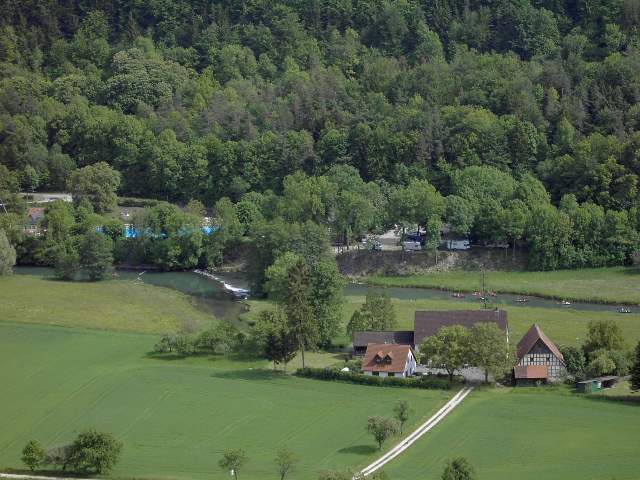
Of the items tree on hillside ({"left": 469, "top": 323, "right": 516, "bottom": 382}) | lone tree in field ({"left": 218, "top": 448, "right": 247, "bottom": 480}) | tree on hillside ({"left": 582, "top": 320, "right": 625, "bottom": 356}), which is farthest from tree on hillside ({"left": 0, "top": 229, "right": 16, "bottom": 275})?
lone tree in field ({"left": 218, "top": 448, "right": 247, "bottom": 480})

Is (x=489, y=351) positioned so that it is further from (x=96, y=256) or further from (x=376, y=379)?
(x=96, y=256)

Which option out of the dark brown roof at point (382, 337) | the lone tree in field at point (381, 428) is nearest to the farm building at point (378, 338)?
the dark brown roof at point (382, 337)

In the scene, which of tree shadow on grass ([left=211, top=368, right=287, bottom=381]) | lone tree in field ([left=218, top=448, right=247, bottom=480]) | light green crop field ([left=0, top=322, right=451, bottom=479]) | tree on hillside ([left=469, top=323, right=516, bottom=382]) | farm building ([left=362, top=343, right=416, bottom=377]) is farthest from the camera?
tree shadow on grass ([left=211, top=368, right=287, bottom=381])

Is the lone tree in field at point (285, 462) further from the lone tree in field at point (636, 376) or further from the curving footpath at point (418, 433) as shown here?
the lone tree in field at point (636, 376)

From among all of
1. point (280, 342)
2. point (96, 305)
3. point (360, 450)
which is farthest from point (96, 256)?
point (360, 450)

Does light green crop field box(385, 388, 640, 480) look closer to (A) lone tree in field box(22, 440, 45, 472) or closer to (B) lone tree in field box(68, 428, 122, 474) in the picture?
(B) lone tree in field box(68, 428, 122, 474)

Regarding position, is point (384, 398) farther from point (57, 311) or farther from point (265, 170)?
point (265, 170)


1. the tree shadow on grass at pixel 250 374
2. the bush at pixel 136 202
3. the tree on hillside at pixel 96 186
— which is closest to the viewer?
the tree shadow on grass at pixel 250 374
